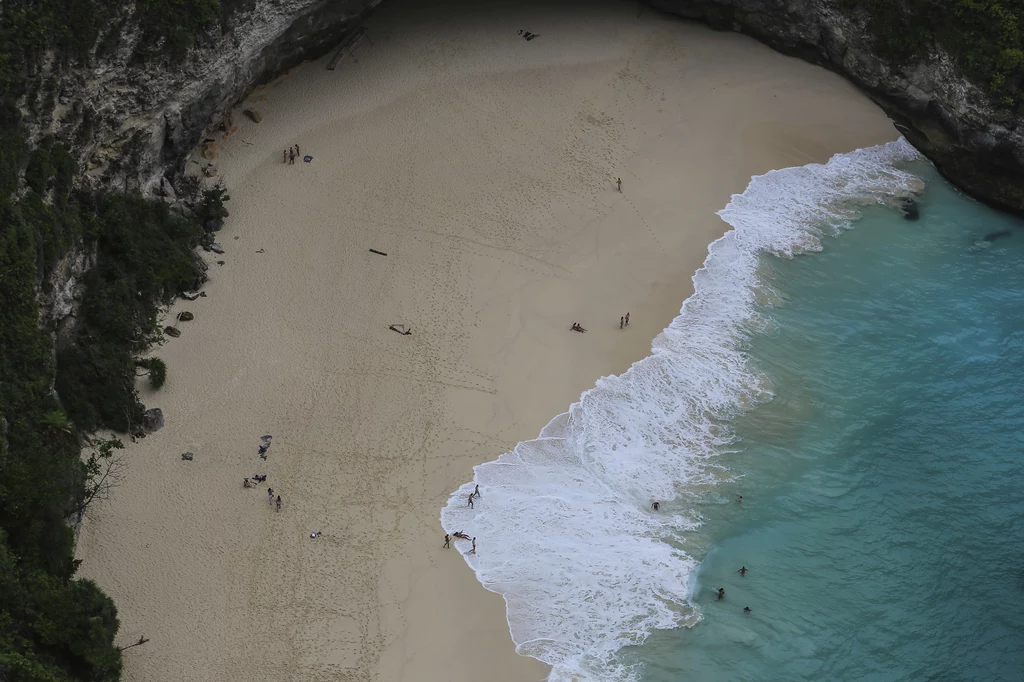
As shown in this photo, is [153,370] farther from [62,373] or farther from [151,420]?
[62,373]

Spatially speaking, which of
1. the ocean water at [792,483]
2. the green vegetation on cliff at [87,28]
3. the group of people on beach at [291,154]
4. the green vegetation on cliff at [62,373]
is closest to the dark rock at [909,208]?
the ocean water at [792,483]

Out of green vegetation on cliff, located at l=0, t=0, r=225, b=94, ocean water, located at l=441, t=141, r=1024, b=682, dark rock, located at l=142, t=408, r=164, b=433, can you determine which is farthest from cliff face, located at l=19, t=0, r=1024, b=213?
dark rock, located at l=142, t=408, r=164, b=433

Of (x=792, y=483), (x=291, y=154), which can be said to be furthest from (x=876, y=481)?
(x=291, y=154)

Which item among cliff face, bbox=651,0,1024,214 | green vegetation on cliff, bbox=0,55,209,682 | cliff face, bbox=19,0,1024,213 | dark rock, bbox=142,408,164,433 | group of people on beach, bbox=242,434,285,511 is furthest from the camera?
cliff face, bbox=651,0,1024,214

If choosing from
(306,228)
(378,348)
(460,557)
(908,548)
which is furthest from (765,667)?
(306,228)

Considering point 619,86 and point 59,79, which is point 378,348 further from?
point 619,86

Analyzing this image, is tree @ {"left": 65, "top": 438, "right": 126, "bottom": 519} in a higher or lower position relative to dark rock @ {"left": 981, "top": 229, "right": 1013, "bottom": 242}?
lower

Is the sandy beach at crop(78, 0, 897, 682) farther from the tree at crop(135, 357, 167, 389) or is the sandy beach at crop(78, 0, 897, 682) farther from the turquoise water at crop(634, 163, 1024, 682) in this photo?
the turquoise water at crop(634, 163, 1024, 682)

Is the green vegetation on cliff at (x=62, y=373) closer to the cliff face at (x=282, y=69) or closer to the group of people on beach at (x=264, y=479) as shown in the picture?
the cliff face at (x=282, y=69)
